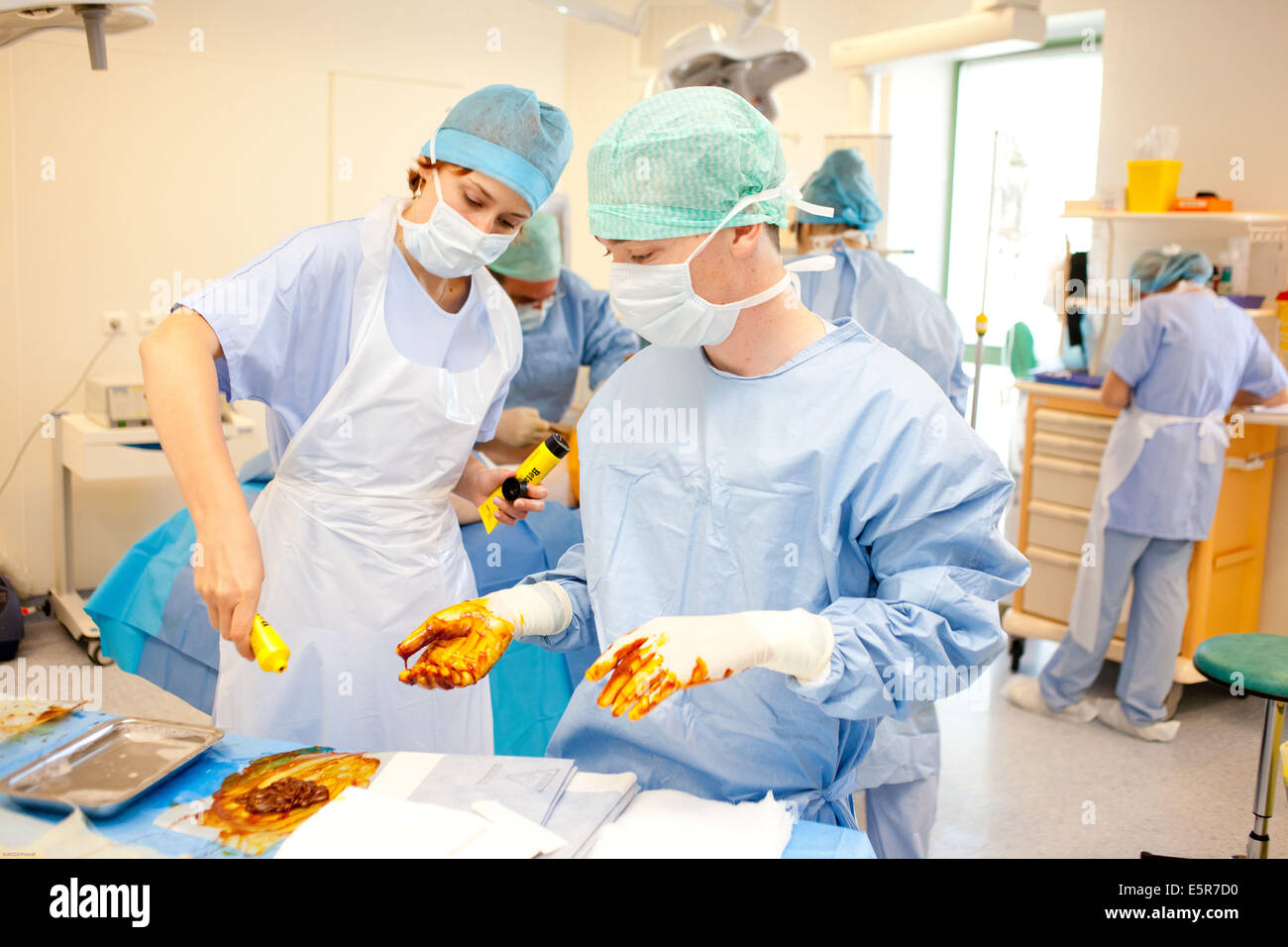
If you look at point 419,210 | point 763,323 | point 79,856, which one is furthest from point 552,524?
point 79,856

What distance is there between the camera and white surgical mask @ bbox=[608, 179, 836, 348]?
4.37 ft

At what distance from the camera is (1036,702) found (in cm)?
390

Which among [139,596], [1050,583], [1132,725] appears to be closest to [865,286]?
[1050,583]

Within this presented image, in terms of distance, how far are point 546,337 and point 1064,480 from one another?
2.08 m

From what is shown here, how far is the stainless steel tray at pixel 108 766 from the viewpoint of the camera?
1.23 m

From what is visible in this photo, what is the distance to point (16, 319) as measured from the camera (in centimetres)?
425

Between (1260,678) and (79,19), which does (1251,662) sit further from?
(79,19)

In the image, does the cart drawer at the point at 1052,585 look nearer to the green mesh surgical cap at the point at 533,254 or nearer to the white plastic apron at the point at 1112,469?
the white plastic apron at the point at 1112,469

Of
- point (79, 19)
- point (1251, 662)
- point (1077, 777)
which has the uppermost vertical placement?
point (79, 19)

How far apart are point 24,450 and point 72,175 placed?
3.57 ft

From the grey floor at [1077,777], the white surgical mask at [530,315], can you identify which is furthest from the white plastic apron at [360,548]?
the grey floor at [1077,777]

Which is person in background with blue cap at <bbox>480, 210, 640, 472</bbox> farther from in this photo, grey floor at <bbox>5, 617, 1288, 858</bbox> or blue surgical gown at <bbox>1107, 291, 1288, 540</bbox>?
blue surgical gown at <bbox>1107, 291, 1288, 540</bbox>

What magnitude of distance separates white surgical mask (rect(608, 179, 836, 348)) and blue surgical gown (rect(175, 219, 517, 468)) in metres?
0.54
